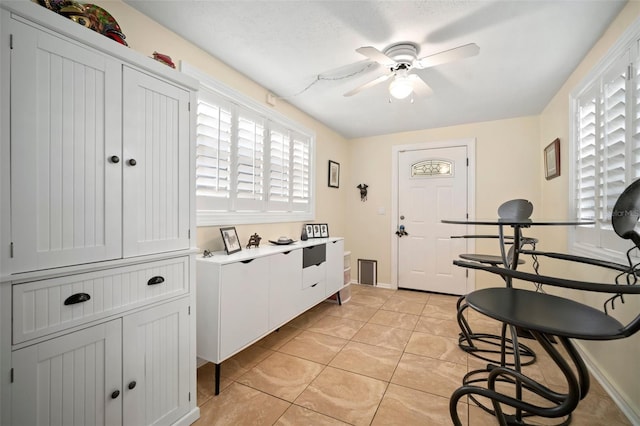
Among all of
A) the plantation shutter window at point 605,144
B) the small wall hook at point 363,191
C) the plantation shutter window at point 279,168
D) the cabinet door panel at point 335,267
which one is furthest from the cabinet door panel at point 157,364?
the small wall hook at point 363,191

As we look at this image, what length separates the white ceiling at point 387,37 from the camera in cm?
166

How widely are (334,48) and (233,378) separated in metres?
2.47

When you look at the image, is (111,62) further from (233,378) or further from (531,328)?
(233,378)

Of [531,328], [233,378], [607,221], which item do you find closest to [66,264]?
[233,378]

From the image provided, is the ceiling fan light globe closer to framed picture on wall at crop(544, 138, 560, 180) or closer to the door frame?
framed picture on wall at crop(544, 138, 560, 180)

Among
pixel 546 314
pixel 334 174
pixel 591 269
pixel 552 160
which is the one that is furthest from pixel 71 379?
pixel 552 160

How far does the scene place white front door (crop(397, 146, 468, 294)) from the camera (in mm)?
3893

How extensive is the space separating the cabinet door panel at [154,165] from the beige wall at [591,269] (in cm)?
253

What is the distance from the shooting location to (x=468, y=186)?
3.83 meters

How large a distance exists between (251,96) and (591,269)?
307 centimetres

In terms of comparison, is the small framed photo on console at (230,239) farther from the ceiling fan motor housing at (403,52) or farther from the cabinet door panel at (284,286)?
the ceiling fan motor housing at (403,52)

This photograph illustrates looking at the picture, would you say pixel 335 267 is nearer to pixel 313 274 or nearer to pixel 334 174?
pixel 313 274

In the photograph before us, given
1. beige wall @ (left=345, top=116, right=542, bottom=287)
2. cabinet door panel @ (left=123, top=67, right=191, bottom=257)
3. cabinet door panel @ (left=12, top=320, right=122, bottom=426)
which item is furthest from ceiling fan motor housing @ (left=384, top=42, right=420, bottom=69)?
cabinet door panel @ (left=12, top=320, right=122, bottom=426)

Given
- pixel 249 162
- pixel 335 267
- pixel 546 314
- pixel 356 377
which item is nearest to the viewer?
pixel 546 314
